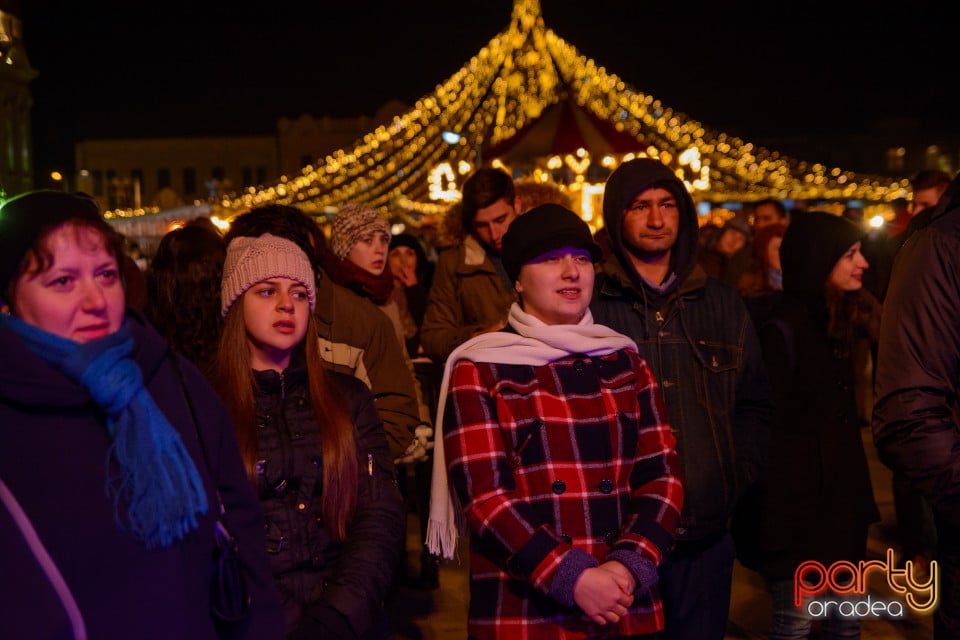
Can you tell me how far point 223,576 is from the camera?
2.23 metres

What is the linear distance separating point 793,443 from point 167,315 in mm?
2676

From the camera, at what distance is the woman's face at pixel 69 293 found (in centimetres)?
205

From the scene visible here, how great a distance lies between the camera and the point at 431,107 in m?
24.5

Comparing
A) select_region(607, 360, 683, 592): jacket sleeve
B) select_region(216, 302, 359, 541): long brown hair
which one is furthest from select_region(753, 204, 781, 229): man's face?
select_region(216, 302, 359, 541): long brown hair

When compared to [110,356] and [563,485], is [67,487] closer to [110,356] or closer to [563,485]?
[110,356]

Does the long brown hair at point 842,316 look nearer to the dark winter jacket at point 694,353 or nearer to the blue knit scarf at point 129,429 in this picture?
the dark winter jacket at point 694,353

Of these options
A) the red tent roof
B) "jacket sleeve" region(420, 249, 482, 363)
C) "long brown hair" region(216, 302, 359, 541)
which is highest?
the red tent roof

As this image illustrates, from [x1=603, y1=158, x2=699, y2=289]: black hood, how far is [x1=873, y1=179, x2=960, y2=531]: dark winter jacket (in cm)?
105

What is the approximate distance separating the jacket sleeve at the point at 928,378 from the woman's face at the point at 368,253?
3031mm

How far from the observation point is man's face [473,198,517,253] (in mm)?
5488

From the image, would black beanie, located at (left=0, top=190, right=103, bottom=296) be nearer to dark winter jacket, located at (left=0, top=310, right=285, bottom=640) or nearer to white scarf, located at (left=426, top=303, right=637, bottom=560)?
dark winter jacket, located at (left=0, top=310, right=285, bottom=640)

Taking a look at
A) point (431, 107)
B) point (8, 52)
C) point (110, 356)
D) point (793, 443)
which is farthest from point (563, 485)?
point (431, 107)

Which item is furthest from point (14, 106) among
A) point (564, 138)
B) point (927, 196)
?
point (927, 196)

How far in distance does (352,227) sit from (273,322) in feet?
7.37
